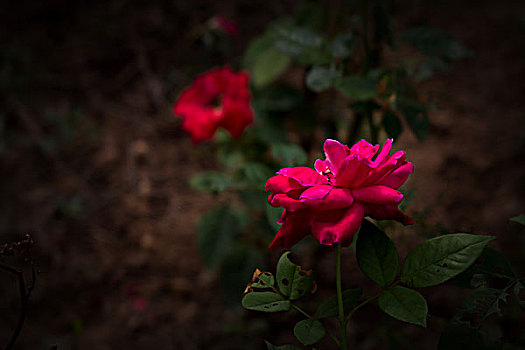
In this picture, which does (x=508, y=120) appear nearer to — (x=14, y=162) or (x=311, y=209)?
(x=311, y=209)

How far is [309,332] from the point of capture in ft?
1.59

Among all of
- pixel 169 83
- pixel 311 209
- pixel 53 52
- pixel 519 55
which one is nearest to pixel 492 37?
pixel 519 55

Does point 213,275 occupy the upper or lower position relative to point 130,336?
upper

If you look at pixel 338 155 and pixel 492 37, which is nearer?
pixel 338 155

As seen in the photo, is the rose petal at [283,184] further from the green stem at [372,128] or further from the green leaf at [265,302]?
the green stem at [372,128]

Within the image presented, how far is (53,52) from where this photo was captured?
2.03 meters

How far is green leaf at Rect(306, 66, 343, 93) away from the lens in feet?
2.63

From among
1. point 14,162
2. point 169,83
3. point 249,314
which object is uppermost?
point 169,83

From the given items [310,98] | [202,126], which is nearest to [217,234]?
[202,126]

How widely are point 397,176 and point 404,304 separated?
140 millimetres

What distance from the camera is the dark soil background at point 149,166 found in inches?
50.2

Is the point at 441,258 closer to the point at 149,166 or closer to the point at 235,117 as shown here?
the point at 235,117

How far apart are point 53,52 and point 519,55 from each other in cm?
204

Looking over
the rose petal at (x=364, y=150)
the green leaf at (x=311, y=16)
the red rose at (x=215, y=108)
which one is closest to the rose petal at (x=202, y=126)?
the red rose at (x=215, y=108)
